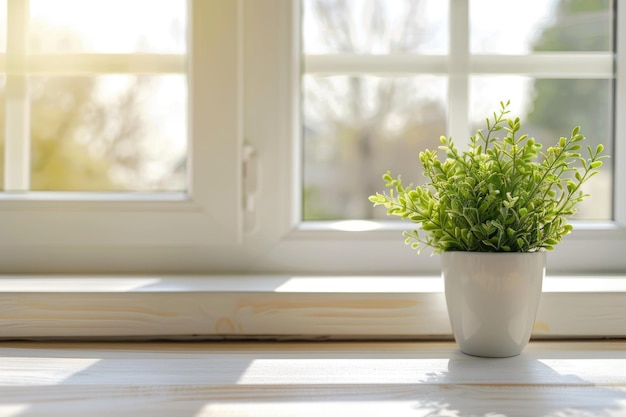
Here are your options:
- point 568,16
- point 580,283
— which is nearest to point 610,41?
point 568,16

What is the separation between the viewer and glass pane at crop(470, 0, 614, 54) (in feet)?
4.27

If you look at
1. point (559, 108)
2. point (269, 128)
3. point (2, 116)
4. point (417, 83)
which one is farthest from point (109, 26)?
point (559, 108)

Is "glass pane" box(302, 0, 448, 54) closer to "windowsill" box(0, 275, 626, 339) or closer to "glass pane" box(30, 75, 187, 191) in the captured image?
"glass pane" box(30, 75, 187, 191)

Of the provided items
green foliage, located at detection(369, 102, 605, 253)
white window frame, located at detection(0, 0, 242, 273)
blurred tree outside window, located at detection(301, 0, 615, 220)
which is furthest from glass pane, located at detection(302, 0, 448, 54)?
green foliage, located at detection(369, 102, 605, 253)

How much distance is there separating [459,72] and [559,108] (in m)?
0.29

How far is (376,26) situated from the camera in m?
1.34

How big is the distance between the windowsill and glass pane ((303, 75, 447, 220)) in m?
0.38

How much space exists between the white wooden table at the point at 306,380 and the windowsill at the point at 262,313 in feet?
0.07

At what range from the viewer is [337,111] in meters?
1.35

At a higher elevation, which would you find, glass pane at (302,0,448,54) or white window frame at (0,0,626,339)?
glass pane at (302,0,448,54)

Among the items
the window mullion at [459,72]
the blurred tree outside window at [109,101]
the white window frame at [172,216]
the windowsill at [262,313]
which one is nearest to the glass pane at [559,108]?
the window mullion at [459,72]

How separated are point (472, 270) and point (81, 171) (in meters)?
0.91

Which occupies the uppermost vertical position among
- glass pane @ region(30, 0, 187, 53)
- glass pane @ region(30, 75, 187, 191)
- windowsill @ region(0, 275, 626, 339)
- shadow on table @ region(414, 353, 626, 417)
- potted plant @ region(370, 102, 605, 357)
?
glass pane @ region(30, 0, 187, 53)

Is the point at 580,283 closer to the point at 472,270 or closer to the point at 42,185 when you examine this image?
the point at 472,270
